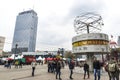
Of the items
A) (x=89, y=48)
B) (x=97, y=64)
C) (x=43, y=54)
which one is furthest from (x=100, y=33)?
(x=43, y=54)

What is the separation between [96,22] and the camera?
94.9 feet

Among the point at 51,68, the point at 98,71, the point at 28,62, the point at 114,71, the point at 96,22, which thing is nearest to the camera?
the point at 114,71

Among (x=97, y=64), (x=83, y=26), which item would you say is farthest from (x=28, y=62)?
(x=97, y=64)

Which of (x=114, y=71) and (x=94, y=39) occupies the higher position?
(x=94, y=39)

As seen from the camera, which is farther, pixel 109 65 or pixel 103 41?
pixel 103 41

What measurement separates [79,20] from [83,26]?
135cm

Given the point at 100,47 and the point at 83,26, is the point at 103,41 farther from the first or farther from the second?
the point at 83,26

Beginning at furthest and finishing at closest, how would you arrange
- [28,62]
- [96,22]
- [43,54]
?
[43,54], [28,62], [96,22]

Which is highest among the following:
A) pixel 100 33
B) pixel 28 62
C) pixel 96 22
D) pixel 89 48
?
pixel 96 22

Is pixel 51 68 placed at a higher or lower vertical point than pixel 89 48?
lower

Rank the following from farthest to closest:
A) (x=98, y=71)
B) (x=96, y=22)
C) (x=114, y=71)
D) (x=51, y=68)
Answer: (x=96, y=22)
(x=51, y=68)
(x=98, y=71)
(x=114, y=71)

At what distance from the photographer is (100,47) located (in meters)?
26.7

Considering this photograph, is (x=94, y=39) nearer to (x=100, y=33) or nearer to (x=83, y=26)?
(x=100, y=33)

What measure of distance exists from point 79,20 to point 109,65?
1879cm
